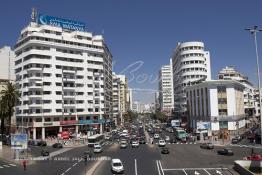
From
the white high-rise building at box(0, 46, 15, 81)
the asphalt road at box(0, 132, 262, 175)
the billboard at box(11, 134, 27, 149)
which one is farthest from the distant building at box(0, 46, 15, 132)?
the asphalt road at box(0, 132, 262, 175)

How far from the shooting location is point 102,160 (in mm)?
65000

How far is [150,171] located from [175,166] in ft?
19.5

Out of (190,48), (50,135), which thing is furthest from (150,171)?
(190,48)

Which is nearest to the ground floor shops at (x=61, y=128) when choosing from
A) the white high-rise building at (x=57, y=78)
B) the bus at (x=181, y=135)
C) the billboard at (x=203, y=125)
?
the white high-rise building at (x=57, y=78)

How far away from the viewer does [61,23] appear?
425 feet

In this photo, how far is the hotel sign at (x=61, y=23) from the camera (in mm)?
125562

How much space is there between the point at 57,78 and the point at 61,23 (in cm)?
2065

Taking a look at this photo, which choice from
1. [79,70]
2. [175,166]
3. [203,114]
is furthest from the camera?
[79,70]

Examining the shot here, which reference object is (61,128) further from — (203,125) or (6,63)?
(203,125)

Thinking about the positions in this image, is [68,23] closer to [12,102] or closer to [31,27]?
[31,27]

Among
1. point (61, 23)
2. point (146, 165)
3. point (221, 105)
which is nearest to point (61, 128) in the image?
point (61, 23)

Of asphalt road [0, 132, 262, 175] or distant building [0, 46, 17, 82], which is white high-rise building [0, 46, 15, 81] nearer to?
distant building [0, 46, 17, 82]

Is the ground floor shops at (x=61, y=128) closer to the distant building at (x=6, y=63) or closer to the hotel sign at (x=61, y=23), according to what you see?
the hotel sign at (x=61, y=23)

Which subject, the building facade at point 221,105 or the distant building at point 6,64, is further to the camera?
the distant building at point 6,64
